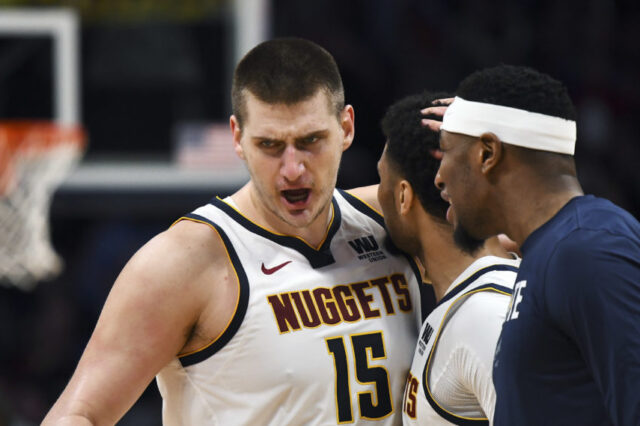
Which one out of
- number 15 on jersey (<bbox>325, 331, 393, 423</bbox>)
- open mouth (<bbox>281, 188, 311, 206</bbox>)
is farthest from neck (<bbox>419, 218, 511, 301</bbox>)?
open mouth (<bbox>281, 188, 311, 206</bbox>)

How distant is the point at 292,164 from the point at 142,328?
0.62 metres

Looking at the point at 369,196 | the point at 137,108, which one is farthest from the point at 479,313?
the point at 137,108

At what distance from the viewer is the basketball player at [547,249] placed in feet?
6.17

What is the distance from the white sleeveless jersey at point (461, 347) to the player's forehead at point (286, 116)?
0.61 m

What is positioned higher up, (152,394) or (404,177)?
(404,177)

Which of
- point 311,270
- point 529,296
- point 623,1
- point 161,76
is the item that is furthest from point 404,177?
point 623,1

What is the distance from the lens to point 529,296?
2.07 meters

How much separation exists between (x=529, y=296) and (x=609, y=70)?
27.2 ft

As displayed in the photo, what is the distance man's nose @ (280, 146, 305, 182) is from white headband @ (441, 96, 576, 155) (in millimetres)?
614

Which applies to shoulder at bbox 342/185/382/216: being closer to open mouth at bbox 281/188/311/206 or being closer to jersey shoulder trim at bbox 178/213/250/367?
open mouth at bbox 281/188/311/206

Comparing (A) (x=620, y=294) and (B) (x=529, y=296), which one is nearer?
(A) (x=620, y=294)

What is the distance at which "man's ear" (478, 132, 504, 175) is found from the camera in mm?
2203

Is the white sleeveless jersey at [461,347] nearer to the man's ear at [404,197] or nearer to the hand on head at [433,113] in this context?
the man's ear at [404,197]

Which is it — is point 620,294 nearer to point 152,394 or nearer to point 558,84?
point 558,84
